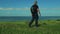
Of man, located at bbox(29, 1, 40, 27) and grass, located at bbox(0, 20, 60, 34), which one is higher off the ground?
man, located at bbox(29, 1, 40, 27)

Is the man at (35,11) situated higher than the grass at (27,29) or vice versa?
the man at (35,11)

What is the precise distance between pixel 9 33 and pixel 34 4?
3931 mm

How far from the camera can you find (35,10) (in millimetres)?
16469

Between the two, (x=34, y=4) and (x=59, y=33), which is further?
(x=34, y=4)

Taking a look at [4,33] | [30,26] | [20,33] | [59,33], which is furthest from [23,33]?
[30,26]

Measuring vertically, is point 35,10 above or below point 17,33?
above

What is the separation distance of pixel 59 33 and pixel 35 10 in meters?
3.55

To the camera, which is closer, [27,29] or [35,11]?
[27,29]

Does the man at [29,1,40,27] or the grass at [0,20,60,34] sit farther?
the man at [29,1,40,27]

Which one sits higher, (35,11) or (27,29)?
(35,11)

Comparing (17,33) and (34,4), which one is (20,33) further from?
(34,4)

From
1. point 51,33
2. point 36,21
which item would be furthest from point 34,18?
point 51,33

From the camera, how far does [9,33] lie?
1308cm

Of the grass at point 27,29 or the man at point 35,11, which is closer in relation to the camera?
the grass at point 27,29
